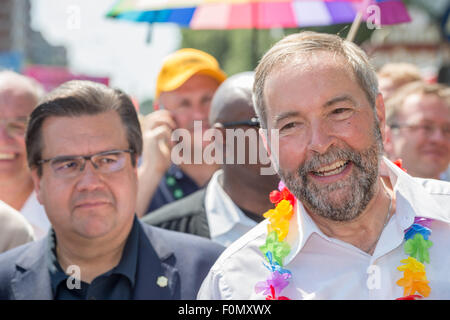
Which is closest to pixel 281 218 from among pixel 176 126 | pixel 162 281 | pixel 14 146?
pixel 162 281

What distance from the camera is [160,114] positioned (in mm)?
4652

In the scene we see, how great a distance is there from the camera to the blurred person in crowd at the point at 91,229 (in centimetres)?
285

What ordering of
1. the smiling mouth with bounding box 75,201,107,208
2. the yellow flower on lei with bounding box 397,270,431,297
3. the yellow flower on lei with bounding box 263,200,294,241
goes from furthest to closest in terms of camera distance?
the smiling mouth with bounding box 75,201,107,208
the yellow flower on lei with bounding box 263,200,294,241
the yellow flower on lei with bounding box 397,270,431,297

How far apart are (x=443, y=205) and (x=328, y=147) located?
517 millimetres

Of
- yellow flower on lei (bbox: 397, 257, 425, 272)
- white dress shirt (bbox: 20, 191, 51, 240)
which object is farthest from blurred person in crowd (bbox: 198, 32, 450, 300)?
white dress shirt (bbox: 20, 191, 51, 240)

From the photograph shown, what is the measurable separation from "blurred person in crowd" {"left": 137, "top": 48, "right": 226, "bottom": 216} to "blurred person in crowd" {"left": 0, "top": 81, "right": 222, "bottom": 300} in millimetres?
1302

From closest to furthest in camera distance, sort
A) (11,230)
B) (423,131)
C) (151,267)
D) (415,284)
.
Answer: (415,284), (151,267), (11,230), (423,131)

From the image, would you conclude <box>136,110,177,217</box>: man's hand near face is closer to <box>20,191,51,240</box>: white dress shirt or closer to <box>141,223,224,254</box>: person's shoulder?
<box>20,191,51,240</box>: white dress shirt

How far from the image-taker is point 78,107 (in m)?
→ 3.05

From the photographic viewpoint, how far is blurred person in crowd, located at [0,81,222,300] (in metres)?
2.85

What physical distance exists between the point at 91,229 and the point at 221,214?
87cm

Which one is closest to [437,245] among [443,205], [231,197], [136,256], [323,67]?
[443,205]

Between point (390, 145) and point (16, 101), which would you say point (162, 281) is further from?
point (390, 145)

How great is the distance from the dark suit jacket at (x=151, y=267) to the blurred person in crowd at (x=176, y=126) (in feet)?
4.21
